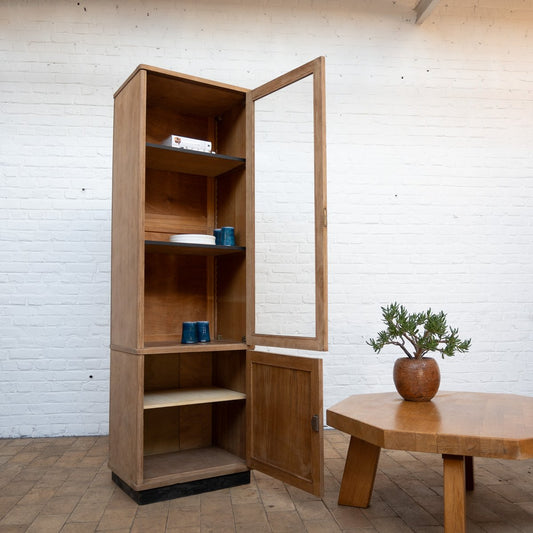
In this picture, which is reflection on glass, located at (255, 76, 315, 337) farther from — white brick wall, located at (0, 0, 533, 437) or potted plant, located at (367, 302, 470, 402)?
white brick wall, located at (0, 0, 533, 437)

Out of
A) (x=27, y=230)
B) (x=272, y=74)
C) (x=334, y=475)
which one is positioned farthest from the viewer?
(x=272, y=74)

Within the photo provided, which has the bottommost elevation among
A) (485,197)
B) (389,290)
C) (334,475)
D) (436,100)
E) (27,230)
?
(334,475)

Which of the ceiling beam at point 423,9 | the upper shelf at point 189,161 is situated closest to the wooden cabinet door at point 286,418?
the upper shelf at point 189,161

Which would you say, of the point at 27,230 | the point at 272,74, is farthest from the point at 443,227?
the point at 27,230

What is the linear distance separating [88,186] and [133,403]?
83.7 inches

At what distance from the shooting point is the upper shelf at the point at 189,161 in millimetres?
2957

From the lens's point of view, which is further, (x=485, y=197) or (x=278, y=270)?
(x=485, y=197)

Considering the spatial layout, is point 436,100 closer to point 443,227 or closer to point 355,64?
point 355,64

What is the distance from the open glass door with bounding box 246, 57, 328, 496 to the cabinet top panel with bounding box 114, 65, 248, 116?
0.52ft

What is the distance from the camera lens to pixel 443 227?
465cm

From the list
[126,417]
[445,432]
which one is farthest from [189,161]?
[445,432]

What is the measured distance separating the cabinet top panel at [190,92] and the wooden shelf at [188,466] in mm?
2110

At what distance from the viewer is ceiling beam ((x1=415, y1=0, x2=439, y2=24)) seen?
4.46 metres

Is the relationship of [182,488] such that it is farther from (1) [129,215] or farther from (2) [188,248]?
(1) [129,215]
